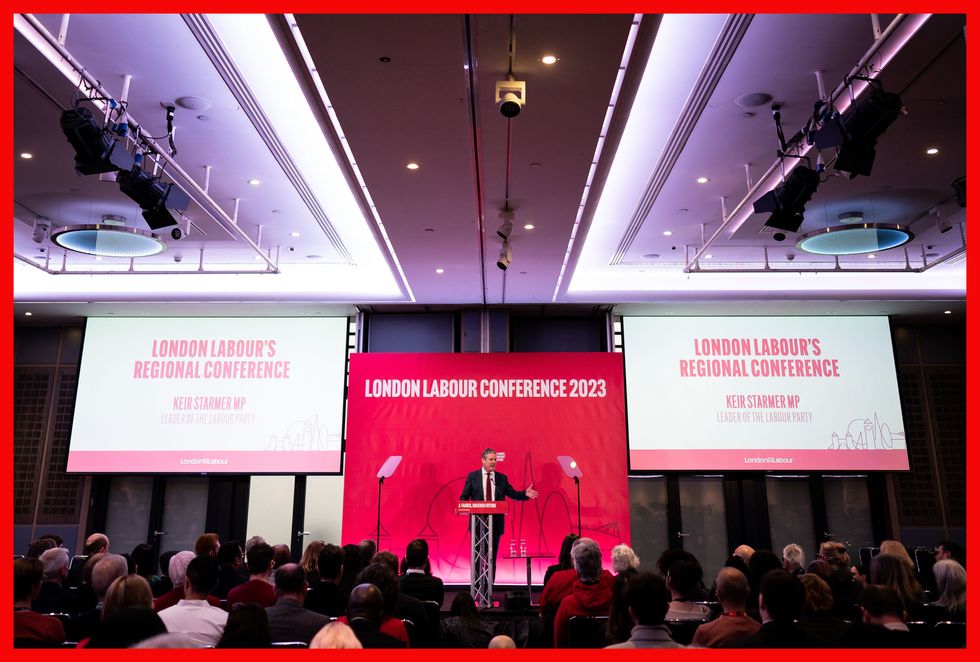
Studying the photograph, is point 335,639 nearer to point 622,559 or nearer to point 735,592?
point 735,592

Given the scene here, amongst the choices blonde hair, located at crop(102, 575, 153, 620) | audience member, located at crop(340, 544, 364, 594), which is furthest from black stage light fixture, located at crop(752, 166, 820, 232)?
blonde hair, located at crop(102, 575, 153, 620)

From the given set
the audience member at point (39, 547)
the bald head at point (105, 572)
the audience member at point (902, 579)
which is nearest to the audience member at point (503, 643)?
the audience member at point (902, 579)

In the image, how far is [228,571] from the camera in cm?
526

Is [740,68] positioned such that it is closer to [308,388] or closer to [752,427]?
[752,427]

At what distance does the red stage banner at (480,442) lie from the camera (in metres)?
9.64

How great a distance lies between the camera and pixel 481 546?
25.5 feet

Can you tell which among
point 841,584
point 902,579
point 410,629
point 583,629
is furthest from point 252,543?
point 841,584

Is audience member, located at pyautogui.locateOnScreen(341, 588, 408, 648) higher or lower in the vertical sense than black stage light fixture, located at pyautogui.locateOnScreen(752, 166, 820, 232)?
lower

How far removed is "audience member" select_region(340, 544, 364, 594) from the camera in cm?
463

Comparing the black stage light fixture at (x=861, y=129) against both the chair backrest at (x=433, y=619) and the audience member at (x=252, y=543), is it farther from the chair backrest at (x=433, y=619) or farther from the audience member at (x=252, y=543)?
the audience member at (x=252, y=543)

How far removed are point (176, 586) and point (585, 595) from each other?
2.49 meters

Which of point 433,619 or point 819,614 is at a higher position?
point 819,614

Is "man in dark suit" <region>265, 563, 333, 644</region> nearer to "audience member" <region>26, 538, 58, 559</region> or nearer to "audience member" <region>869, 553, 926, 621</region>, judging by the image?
"audience member" <region>869, 553, 926, 621</region>

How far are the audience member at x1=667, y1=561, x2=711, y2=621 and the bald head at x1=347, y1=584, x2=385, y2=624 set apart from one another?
5.12 ft
